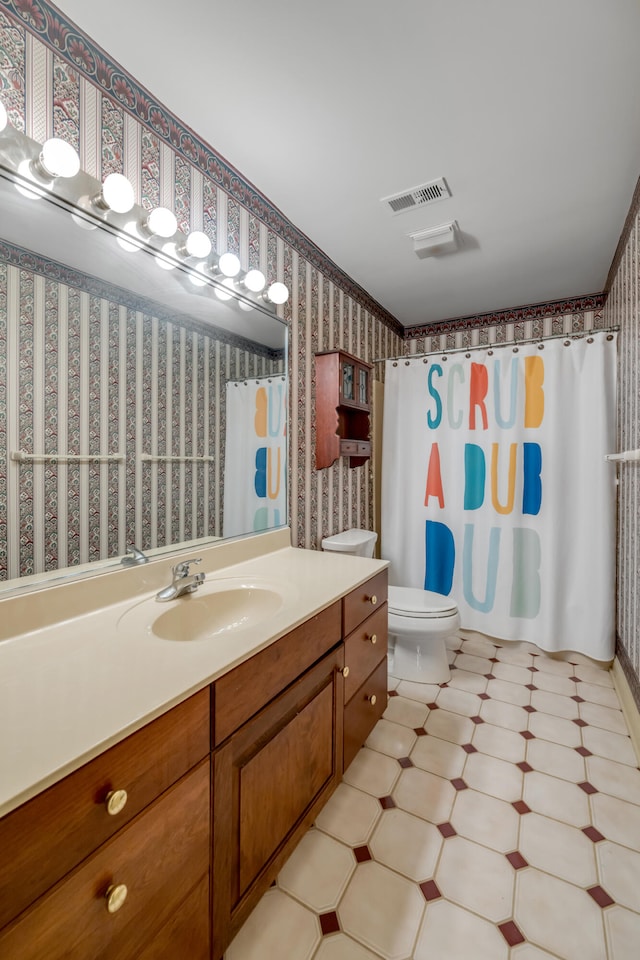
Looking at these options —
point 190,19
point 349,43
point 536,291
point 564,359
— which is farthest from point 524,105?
point 536,291

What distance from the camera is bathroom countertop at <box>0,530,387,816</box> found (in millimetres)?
583

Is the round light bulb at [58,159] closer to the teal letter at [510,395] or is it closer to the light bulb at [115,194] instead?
the light bulb at [115,194]

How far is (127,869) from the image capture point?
0.66 meters

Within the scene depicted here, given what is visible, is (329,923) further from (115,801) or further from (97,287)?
(97,287)

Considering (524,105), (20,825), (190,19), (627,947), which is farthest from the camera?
(524,105)

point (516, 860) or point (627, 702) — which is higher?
point (627, 702)

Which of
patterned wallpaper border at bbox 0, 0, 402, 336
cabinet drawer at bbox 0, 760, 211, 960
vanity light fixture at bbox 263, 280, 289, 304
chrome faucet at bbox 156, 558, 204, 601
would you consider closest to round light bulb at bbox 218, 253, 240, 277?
vanity light fixture at bbox 263, 280, 289, 304

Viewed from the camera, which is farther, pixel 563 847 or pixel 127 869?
pixel 563 847

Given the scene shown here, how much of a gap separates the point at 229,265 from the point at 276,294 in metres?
0.27

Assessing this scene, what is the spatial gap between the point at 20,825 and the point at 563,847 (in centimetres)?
148

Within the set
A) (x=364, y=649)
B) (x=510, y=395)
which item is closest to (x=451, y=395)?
(x=510, y=395)

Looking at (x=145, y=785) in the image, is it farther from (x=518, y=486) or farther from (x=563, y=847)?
(x=518, y=486)

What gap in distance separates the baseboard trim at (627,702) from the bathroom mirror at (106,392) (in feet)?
5.78

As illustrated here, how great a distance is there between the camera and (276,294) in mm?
1772
